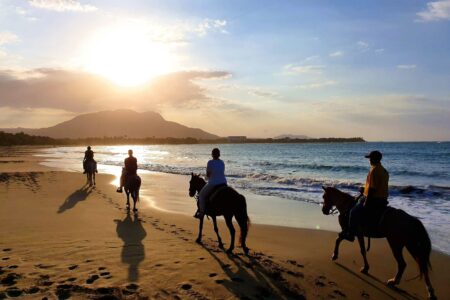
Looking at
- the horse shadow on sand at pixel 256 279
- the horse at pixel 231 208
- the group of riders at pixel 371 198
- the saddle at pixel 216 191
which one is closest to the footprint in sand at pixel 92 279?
the horse shadow on sand at pixel 256 279

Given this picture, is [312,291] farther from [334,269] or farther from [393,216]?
[393,216]

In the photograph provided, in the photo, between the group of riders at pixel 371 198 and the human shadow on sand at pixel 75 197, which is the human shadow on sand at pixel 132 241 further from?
the human shadow on sand at pixel 75 197

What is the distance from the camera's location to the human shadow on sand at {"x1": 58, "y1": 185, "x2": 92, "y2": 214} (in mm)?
14981

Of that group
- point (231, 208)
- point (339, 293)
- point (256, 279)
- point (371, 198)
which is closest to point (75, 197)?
point (231, 208)

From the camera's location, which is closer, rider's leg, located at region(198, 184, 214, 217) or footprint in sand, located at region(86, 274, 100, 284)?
footprint in sand, located at region(86, 274, 100, 284)

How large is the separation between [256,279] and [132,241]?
151 inches

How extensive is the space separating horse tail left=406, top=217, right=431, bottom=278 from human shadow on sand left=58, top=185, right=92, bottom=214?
11579 mm

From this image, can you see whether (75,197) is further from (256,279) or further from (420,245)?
(420,245)

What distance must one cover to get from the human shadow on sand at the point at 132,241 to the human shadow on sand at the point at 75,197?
2961 millimetres

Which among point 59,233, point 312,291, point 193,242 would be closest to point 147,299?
point 312,291

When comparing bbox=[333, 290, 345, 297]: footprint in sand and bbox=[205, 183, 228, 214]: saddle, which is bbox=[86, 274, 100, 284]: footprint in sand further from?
bbox=[333, 290, 345, 297]: footprint in sand

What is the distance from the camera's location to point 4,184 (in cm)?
2195

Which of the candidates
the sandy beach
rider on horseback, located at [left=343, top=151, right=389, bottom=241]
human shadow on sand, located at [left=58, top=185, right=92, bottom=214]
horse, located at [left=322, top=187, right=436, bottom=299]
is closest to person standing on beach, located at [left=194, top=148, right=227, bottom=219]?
the sandy beach

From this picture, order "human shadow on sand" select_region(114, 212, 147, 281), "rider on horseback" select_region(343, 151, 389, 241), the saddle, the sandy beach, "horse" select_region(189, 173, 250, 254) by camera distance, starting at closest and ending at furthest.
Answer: the sandy beach
"human shadow on sand" select_region(114, 212, 147, 281)
"rider on horseback" select_region(343, 151, 389, 241)
"horse" select_region(189, 173, 250, 254)
the saddle
